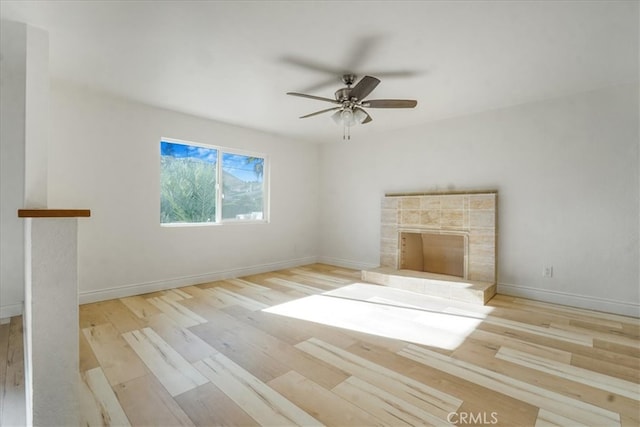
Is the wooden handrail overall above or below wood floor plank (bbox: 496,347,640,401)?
above

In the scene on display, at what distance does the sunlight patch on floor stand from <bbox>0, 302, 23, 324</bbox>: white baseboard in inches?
99.5

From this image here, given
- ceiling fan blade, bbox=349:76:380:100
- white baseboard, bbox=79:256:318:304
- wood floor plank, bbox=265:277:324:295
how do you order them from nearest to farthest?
ceiling fan blade, bbox=349:76:380:100 → white baseboard, bbox=79:256:318:304 → wood floor plank, bbox=265:277:324:295

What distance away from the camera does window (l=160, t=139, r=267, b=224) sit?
3.95 metres

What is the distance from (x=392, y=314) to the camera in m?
2.98

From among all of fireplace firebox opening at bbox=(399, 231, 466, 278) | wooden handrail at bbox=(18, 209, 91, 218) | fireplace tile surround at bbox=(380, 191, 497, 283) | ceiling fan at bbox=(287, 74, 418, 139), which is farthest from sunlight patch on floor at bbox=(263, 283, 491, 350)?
wooden handrail at bbox=(18, 209, 91, 218)

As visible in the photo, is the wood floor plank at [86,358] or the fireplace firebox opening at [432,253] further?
the fireplace firebox opening at [432,253]

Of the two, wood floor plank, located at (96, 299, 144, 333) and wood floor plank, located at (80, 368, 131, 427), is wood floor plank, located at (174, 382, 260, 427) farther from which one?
wood floor plank, located at (96, 299, 144, 333)

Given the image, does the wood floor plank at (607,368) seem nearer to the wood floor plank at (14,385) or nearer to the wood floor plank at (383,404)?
the wood floor plank at (383,404)

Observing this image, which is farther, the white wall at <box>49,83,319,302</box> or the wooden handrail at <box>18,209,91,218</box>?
the white wall at <box>49,83,319,302</box>

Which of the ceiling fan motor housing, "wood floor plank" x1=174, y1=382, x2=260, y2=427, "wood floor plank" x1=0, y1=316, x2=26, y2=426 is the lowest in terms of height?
"wood floor plank" x1=0, y1=316, x2=26, y2=426

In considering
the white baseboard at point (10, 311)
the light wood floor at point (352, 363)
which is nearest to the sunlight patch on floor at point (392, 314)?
the light wood floor at point (352, 363)

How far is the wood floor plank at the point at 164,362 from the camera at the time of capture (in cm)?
179

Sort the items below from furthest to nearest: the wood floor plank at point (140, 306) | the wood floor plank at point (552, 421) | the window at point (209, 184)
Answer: the window at point (209, 184)
the wood floor plank at point (140, 306)
the wood floor plank at point (552, 421)

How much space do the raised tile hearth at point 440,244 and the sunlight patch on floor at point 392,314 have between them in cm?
22
